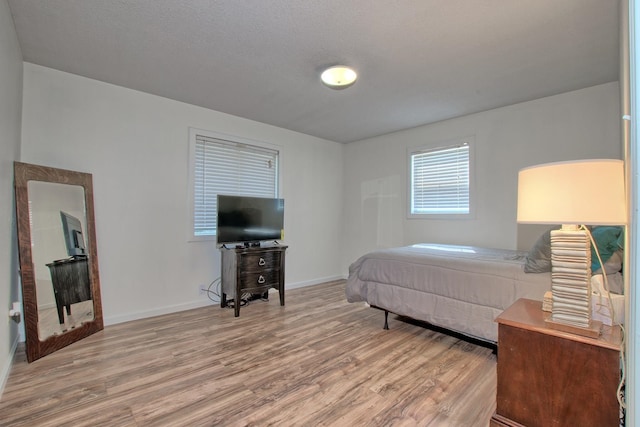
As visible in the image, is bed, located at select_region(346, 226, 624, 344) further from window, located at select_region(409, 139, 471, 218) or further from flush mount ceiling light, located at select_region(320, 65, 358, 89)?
flush mount ceiling light, located at select_region(320, 65, 358, 89)

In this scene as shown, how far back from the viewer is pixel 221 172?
394cm

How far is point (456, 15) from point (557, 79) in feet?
5.27

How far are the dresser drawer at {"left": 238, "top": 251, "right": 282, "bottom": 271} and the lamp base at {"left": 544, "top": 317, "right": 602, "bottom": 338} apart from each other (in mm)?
2826

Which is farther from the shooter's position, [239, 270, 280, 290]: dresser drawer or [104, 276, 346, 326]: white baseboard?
[239, 270, 280, 290]: dresser drawer

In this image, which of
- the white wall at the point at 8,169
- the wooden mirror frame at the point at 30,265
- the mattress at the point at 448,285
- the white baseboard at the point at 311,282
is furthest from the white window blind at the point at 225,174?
the mattress at the point at 448,285

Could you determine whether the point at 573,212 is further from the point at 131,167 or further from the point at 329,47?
the point at 131,167

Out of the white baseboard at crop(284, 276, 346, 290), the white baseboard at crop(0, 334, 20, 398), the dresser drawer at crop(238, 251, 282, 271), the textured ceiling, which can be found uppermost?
the textured ceiling

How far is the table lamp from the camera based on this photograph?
1.20 metres

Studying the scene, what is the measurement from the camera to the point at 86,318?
110 inches

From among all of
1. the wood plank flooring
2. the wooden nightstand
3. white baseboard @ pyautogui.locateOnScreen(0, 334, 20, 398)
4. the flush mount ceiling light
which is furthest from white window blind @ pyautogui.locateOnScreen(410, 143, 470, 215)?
white baseboard @ pyautogui.locateOnScreen(0, 334, 20, 398)

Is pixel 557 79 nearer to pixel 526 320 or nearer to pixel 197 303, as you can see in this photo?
pixel 526 320

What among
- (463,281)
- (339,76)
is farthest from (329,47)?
(463,281)

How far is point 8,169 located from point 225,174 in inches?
80.8

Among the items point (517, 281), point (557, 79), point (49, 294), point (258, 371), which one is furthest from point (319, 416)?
point (557, 79)
